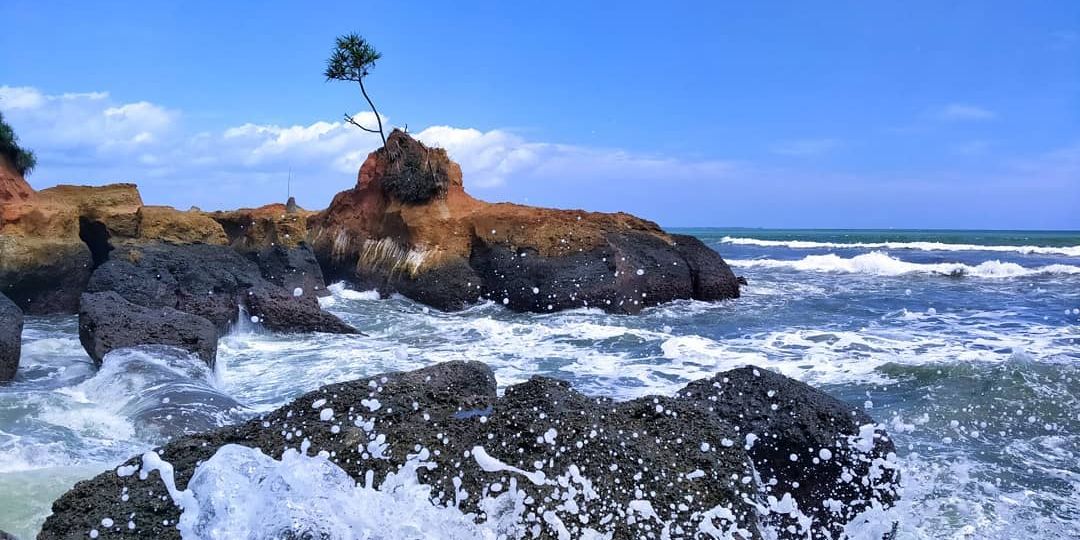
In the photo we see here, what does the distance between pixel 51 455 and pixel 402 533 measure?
119 inches

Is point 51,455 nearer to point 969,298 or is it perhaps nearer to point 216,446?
point 216,446

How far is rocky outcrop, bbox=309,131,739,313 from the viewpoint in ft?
42.6

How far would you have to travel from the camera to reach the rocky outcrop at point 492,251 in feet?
42.6

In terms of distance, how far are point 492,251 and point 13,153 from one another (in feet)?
28.8

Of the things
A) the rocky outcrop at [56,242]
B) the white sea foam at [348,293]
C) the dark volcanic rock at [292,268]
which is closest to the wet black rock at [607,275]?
the white sea foam at [348,293]

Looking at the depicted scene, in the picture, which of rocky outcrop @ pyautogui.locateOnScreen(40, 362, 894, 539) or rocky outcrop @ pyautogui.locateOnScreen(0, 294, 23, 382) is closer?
rocky outcrop @ pyautogui.locateOnScreen(40, 362, 894, 539)

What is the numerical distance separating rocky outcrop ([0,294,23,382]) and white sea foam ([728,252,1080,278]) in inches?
826

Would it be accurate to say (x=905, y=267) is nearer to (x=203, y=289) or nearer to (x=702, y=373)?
(x=702, y=373)

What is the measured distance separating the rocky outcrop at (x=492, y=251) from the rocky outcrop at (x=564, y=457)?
358 inches

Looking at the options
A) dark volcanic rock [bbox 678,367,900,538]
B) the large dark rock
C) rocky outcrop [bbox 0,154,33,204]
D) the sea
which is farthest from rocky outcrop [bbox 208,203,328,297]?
dark volcanic rock [bbox 678,367,900,538]

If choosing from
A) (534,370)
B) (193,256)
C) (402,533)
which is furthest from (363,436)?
(193,256)

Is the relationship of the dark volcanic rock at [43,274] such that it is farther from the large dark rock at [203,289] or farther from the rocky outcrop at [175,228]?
the large dark rock at [203,289]

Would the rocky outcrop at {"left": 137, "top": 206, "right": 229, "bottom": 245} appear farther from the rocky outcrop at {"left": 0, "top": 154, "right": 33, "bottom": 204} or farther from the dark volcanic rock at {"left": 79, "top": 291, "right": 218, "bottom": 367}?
the dark volcanic rock at {"left": 79, "top": 291, "right": 218, "bottom": 367}


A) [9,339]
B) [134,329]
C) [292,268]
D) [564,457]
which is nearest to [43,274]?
[292,268]
